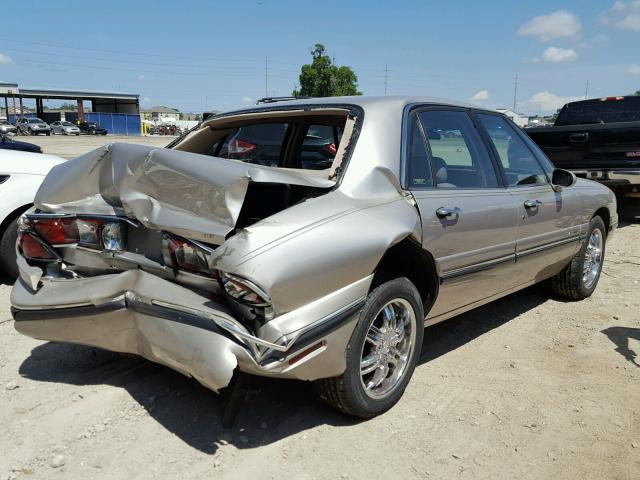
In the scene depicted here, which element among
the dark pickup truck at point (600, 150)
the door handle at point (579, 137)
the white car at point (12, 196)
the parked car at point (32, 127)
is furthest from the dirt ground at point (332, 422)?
the parked car at point (32, 127)

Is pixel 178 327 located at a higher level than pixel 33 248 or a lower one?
lower

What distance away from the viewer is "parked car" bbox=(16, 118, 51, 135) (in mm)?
51375

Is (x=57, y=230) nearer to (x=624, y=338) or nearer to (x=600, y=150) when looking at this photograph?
(x=624, y=338)

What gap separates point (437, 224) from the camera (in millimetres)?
3248

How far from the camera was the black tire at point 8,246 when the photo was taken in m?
5.00

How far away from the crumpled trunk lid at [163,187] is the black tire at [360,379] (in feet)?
2.08

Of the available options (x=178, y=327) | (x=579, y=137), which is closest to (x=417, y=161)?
(x=178, y=327)

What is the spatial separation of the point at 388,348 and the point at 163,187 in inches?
57.5

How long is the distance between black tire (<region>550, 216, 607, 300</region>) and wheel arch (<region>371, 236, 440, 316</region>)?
2.25 m

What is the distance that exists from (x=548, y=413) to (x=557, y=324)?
5.37 feet

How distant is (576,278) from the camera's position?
5.12 m

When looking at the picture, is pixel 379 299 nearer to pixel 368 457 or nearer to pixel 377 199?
pixel 377 199

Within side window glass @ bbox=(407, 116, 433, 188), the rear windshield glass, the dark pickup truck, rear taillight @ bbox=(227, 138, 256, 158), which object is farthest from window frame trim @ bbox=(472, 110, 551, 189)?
the rear windshield glass

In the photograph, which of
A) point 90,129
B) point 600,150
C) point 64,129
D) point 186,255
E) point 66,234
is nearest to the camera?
point 186,255
